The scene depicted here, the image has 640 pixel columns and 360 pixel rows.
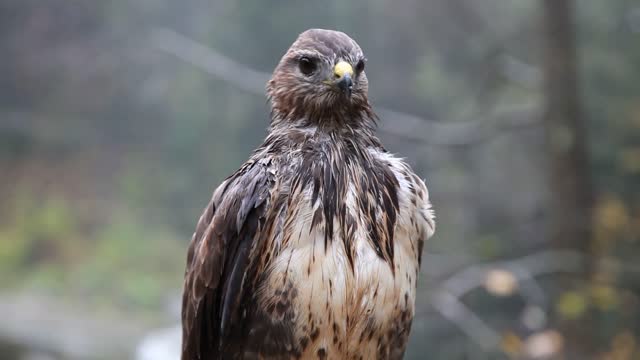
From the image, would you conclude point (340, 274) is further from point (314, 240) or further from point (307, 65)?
point (307, 65)

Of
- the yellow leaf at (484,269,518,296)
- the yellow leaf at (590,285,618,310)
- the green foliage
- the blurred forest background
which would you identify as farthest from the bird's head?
the yellow leaf at (590,285,618,310)

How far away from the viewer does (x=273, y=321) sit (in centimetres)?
178

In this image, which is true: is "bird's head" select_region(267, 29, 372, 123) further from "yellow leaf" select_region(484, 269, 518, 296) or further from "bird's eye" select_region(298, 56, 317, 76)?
"yellow leaf" select_region(484, 269, 518, 296)

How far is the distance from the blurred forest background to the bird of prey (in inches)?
79.8

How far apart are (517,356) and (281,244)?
8.45 ft

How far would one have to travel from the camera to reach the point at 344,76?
1836 millimetres

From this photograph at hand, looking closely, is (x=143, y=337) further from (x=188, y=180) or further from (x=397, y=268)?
(x=397, y=268)

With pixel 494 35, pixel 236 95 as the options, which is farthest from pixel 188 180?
pixel 494 35

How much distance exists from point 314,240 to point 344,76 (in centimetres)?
39

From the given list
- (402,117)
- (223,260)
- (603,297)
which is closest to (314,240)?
(223,260)

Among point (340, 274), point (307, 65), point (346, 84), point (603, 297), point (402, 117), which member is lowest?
point (340, 274)

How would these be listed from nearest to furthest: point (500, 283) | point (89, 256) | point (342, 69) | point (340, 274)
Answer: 1. point (340, 274)
2. point (342, 69)
3. point (500, 283)
4. point (89, 256)

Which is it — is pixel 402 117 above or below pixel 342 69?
above

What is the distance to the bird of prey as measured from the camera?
1765 mm
